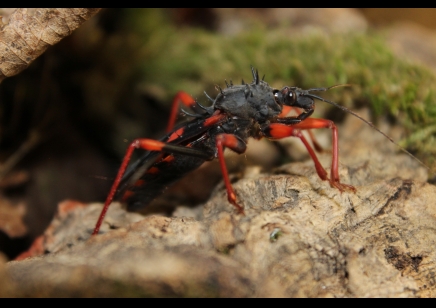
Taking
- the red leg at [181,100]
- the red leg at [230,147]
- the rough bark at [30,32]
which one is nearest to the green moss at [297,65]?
the red leg at [181,100]

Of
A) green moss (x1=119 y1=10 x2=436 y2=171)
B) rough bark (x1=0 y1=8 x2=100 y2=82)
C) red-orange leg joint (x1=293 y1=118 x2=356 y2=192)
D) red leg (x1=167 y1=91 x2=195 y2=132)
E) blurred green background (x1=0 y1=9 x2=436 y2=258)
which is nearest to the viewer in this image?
red-orange leg joint (x1=293 y1=118 x2=356 y2=192)

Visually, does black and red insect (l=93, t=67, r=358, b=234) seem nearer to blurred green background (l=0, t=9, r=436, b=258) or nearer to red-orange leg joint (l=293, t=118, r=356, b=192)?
red-orange leg joint (l=293, t=118, r=356, b=192)

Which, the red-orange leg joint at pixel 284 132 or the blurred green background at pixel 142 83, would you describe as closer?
the red-orange leg joint at pixel 284 132

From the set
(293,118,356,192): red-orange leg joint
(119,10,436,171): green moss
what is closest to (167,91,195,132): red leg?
(119,10,436,171): green moss

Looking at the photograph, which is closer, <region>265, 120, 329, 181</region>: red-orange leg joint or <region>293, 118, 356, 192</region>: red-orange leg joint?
<region>293, 118, 356, 192</region>: red-orange leg joint

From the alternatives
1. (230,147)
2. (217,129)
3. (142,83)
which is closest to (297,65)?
(217,129)

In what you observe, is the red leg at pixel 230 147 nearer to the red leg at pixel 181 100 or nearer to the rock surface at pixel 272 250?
the rock surface at pixel 272 250

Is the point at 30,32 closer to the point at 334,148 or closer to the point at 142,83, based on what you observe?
the point at 142,83
